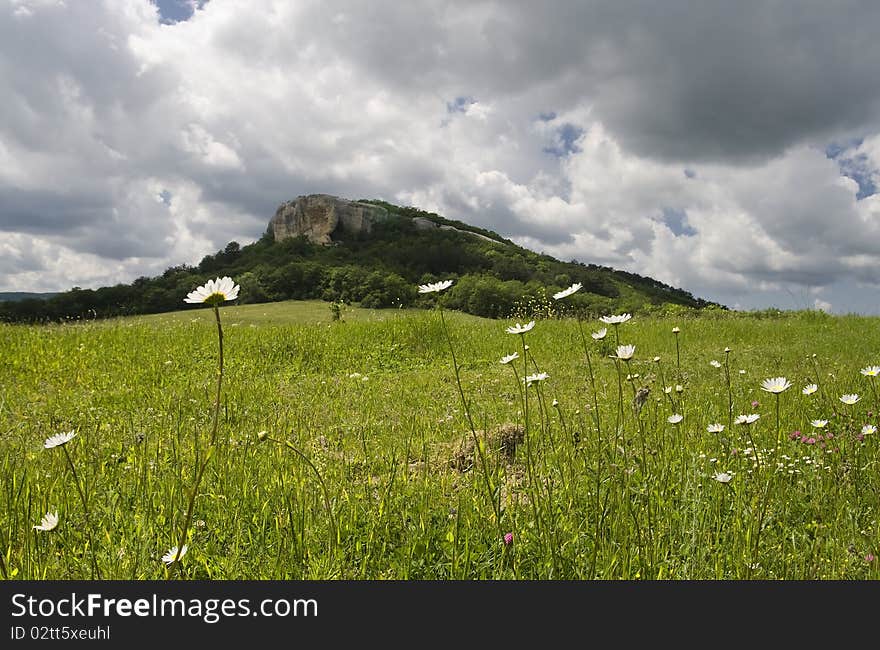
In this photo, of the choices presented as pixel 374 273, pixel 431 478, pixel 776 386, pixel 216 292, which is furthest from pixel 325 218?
pixel 216 292

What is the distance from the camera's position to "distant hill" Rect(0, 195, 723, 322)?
27720mm

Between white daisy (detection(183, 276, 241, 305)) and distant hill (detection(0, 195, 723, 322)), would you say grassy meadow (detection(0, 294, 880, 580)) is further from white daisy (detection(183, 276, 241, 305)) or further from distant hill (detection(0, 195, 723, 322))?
distant hill (detection(0, 195, 723, 322))

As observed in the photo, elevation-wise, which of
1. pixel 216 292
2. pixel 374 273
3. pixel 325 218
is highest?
pixel 325 218

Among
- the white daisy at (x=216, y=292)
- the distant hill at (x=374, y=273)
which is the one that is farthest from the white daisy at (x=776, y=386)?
the distant hill at (x=374, y=273)

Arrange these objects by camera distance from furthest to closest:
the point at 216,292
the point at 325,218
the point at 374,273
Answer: the point at 325,218
the point at 374,273
the point at 216,292

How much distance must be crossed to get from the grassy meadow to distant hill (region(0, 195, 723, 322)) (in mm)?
7122

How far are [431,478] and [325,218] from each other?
62.1m

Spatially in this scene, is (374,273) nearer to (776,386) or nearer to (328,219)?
(328,219)

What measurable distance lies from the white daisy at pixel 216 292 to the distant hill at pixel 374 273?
37.1 feet

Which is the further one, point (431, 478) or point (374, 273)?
point (374, 273)

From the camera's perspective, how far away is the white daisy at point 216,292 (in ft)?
4.33

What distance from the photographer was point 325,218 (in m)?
62.3

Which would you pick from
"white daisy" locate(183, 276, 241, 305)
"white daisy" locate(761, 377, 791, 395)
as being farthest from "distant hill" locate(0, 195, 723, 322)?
"white daisy" locate(183, 276, 241, 305)

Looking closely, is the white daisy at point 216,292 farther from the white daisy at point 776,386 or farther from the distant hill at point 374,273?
the distant hill at point 374,273
